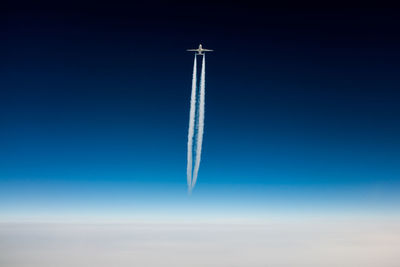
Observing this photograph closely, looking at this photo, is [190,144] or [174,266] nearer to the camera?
[190,144]

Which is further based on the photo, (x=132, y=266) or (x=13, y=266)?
(x=13, y=266)

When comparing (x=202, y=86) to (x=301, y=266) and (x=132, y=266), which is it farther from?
(x=301, y=266)

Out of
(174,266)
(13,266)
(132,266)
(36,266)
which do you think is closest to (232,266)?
(174,266)

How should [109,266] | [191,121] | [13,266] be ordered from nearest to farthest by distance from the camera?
[191,121], [109,266], [13,266]

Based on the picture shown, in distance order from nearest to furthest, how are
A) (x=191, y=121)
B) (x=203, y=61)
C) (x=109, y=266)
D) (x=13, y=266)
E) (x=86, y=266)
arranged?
(x=203, y=61) → (x=191, y=121) → (x=86, y=266) → (x=109, y=266) → (x=13, y=266)

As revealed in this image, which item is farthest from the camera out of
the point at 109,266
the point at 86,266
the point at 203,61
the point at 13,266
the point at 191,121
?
the point at 13,266

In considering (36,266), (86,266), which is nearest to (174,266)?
(86,266)

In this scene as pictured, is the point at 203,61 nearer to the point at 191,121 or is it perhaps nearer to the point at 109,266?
the point at 191,121

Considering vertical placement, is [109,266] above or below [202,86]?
below

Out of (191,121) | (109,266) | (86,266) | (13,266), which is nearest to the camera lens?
(191,121)
